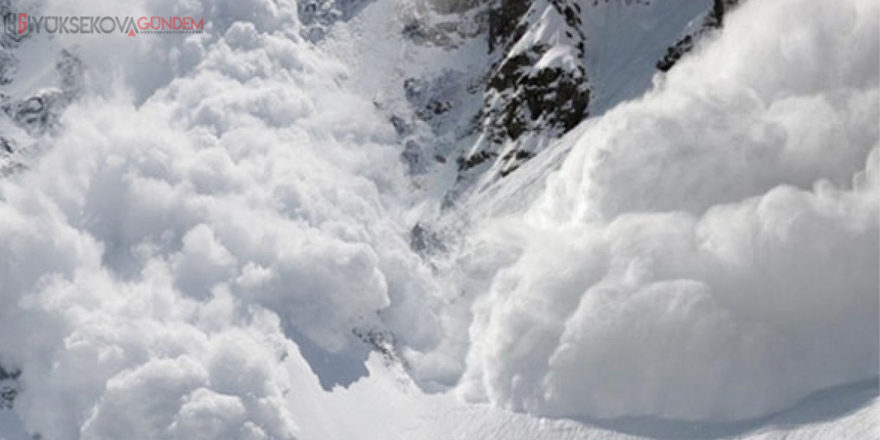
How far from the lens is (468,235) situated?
12225cm

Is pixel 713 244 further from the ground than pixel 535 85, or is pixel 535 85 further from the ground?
pixel 535 85

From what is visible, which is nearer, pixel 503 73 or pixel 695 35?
pixel 695 35

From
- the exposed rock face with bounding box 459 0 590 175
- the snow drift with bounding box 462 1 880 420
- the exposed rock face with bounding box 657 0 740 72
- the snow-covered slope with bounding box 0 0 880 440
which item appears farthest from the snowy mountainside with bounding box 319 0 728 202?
the snow drift with bounding box 462 1 880 420

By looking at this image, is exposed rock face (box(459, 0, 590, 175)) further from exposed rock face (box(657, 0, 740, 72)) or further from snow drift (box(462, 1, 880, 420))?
exposed rock face (box(657, 0, 740, 72))

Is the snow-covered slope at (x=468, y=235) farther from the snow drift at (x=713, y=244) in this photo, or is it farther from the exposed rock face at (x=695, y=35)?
the exposed rock face at (x=695, y=35)

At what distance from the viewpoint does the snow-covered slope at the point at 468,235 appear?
104188 mm

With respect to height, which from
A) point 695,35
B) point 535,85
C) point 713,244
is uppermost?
point 695,35

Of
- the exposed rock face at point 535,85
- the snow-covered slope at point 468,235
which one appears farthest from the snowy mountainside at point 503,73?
the snow-covered slope at point 468,235

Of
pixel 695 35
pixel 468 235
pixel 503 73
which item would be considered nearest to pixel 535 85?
pixel 503 73

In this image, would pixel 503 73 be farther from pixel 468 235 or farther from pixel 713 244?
pixel 713 244

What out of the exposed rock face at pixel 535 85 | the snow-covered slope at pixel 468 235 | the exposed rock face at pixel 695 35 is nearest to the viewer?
the snow-covered slope at pixel 468 235

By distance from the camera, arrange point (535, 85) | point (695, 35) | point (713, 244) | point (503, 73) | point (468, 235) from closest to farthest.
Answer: point (713, 244) < point (468, 235) < point (695, 35) < point (535, 85) < point (503, 73)

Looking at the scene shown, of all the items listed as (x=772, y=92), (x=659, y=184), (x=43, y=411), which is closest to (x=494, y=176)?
(x=659, y=184)

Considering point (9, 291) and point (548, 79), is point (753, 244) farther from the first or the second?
point (9, 291)
